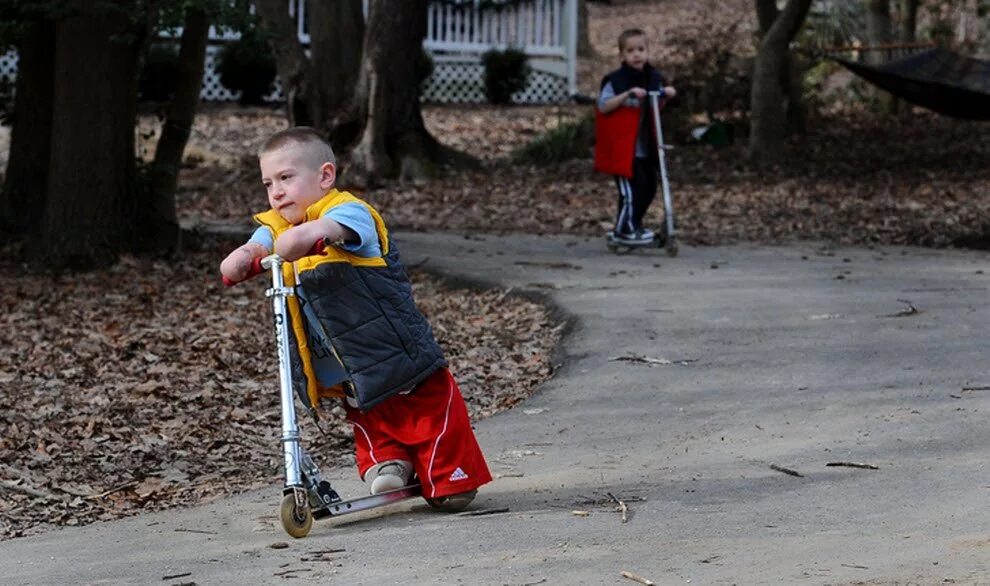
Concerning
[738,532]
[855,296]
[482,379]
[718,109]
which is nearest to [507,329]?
[482,379]

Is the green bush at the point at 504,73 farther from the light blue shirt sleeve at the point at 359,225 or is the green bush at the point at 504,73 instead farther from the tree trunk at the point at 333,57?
the light blue shirt sleeve at the point at 359,225

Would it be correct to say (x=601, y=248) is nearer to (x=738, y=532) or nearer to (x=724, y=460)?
(x=724, y=460)

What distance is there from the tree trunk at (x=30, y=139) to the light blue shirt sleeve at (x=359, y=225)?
7.78m

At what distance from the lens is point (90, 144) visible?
1159 cm

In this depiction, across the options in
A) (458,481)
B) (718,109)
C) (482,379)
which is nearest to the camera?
(458,481)

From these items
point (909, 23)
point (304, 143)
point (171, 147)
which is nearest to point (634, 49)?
point (171, 147)

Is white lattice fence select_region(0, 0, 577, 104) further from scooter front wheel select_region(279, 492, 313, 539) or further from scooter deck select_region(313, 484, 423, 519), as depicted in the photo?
scooter front wheel select_region(279, 492, 313, 539)

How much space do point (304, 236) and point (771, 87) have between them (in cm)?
1414

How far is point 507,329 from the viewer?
9.48 m

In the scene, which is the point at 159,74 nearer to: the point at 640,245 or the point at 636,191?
the point at 640,245

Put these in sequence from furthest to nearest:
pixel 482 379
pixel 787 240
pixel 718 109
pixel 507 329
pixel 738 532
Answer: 1. pixel 718 109
2. pixel 787 240
3. pixel 507 329
4. pixel 482 379
5. pixel 738 532

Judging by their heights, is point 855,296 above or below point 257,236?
below

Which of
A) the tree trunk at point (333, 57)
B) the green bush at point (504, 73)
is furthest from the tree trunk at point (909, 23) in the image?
the tree trunk at point (333, 57)

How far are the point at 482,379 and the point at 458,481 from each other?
303cm
